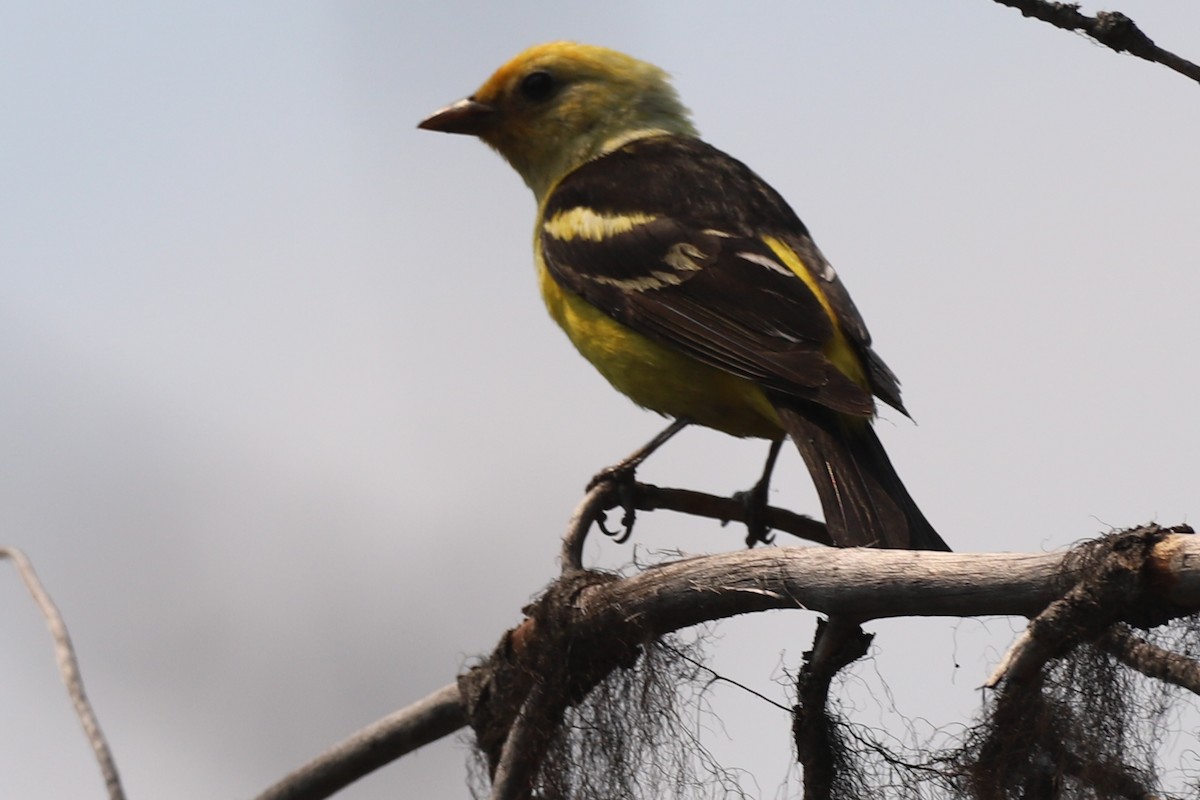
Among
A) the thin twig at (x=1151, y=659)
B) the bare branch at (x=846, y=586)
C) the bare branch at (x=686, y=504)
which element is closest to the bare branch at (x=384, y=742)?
the bare branch at (x=846, y=586)

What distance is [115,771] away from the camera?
12.0 feet

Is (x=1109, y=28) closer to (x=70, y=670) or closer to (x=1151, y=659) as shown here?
(x=1151, y=659)

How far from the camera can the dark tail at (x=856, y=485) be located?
4180mm

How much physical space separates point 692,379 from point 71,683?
7.22ft

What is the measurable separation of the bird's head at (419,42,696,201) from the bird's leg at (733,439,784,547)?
172 centimetres

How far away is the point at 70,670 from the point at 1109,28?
9.38ft

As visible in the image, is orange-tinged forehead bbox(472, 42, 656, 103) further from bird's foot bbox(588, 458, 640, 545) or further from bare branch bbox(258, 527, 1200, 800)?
bare branch bbox(258, 527, 1200, 800)

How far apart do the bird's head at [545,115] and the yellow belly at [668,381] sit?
1151 mm

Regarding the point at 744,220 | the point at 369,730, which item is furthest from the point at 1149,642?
the point at 744,220

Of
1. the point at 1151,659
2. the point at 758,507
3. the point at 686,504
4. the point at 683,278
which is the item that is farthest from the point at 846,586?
the point at 683,278

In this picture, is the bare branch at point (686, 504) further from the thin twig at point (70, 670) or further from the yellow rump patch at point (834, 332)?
the thin twig at point (70, 670)

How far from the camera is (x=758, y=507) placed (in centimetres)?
503

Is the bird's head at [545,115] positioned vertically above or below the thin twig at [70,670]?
above

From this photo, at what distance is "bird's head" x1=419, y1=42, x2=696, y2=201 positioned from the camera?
641cm
